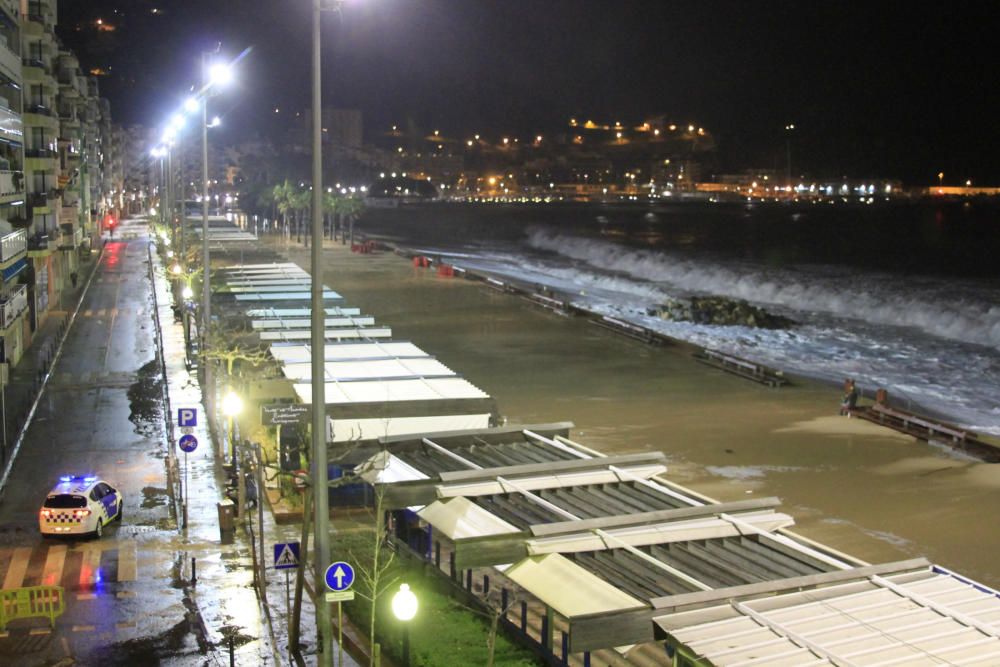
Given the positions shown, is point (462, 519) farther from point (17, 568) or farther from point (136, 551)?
point (17, 568)

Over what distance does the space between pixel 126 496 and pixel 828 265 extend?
111 meters

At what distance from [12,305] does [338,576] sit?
28.1 meters

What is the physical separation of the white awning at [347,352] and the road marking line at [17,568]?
404 inches

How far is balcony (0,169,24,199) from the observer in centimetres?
3641

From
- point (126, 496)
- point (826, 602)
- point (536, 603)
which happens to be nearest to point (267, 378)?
point (126, 496)

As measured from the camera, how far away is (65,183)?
62500mm

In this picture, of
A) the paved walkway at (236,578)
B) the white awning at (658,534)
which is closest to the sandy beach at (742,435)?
the white awning at (658,534)

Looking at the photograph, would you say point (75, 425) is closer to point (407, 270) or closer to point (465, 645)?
point (465, 645)

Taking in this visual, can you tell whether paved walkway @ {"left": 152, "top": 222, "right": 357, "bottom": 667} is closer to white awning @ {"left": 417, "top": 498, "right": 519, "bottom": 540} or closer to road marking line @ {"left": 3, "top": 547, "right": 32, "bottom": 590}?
white awning @ {"left": 417, "top": 498, "right": 519, "bottom": 540}

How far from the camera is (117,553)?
19094 mm

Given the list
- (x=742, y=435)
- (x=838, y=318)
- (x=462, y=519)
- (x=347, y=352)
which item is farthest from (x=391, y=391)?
(x=838, y=318)

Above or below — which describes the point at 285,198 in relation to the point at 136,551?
above

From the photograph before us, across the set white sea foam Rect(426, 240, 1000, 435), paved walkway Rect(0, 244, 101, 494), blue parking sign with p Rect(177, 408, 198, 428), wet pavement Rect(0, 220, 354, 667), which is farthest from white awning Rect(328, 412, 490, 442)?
white sea foam Rect(426, 240, 1000, 435)

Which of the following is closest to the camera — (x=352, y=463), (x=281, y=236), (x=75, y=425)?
(x=352, y=463)
